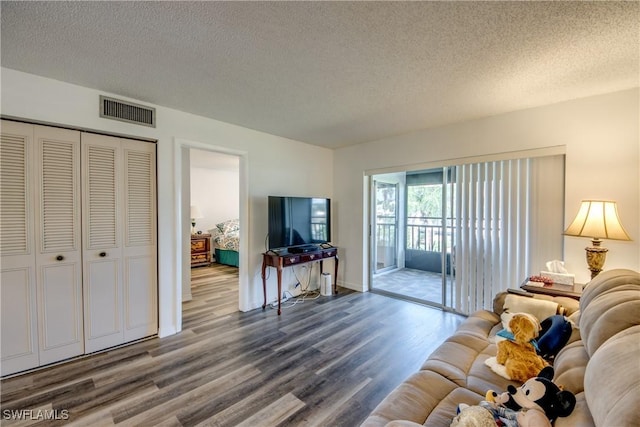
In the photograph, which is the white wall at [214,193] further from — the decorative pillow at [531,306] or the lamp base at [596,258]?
the lamp base at [596,258]

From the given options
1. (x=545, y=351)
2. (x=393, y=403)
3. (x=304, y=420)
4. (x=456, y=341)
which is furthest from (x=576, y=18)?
(x=304, y=420)

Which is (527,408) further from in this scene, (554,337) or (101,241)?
(101,241)

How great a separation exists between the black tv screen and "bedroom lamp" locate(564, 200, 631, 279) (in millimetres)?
2858

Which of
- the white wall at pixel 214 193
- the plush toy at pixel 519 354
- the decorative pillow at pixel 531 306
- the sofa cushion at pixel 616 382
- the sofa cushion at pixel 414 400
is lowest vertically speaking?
the sofa cushion at pixel 414 400

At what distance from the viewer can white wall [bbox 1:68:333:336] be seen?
87.5 inches

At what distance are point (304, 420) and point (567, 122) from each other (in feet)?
11.4

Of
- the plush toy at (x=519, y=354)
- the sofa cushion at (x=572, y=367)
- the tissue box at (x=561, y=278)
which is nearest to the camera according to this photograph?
the sofa cushion at (x=572, y=367)

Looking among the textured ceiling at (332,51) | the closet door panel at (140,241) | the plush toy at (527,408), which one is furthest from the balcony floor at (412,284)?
the closet door panel at (140,241)

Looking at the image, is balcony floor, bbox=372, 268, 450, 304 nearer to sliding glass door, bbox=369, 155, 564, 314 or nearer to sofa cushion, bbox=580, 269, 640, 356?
sliding glass door, bbox=369, 155, 564, 314

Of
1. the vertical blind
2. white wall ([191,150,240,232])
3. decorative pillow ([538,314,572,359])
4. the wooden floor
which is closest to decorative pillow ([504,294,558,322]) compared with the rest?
decorative pillow ([538,314,572,359])

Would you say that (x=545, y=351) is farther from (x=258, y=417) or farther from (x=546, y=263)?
(x=258, y=417)

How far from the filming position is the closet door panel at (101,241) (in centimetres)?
248

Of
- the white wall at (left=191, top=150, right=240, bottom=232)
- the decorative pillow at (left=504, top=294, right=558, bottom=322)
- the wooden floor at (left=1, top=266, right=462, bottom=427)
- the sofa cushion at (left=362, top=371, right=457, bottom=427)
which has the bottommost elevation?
the wooden floor at (left=1, top=266, right=462, bottom=427)

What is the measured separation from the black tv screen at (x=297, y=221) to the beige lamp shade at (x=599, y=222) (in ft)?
9.44
